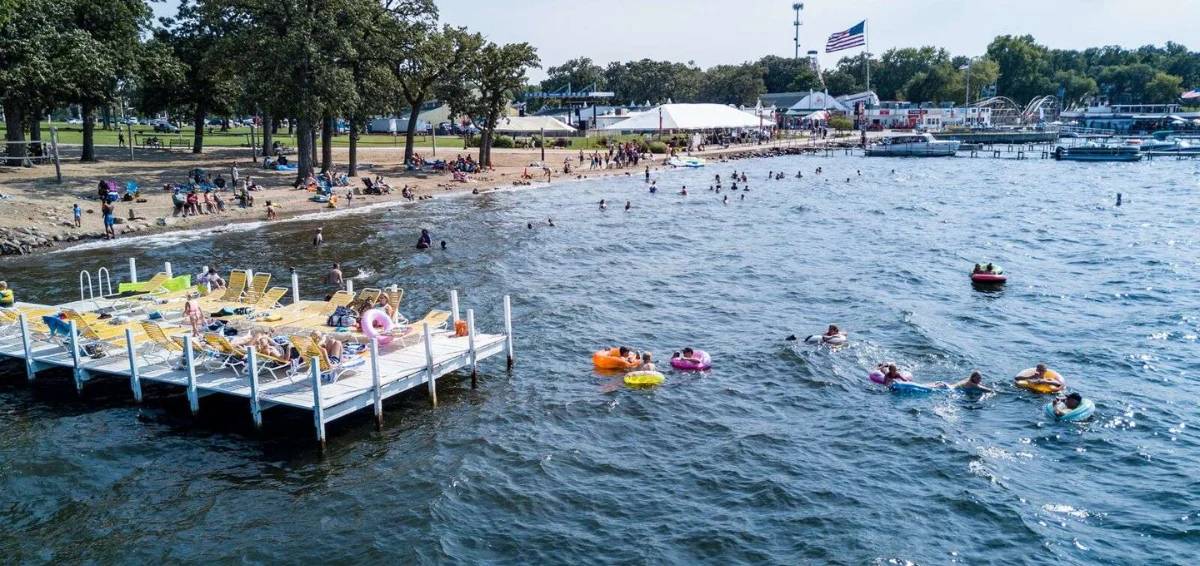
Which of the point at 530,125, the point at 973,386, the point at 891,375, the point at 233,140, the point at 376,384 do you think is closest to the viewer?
the point at 376,384

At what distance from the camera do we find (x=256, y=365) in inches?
682

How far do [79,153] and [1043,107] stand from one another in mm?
157153

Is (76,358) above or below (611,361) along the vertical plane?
above

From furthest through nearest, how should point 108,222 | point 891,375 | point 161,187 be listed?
point 161,187 < point 108,222 < point 891,375

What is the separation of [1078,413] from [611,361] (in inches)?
429

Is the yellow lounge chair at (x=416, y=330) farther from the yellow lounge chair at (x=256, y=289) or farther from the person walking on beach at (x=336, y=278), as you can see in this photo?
the person walking on beach at (x=336, y=278)

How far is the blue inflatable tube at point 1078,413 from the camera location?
64.0 feet

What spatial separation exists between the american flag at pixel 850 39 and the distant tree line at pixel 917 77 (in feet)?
185

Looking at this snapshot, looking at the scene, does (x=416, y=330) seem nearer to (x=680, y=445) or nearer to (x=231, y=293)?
(x=231, y=293)

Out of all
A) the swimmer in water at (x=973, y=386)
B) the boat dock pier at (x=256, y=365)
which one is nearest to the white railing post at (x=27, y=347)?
the boat dock pier at (x=256, y=365)

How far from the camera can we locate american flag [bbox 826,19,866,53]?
309 ft

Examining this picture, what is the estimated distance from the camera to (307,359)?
61.5 feet

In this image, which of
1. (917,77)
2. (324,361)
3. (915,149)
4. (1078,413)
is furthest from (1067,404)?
(917,77)

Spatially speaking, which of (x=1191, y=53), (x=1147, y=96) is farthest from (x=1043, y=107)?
(x=1191, y=53)
